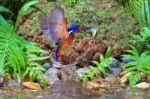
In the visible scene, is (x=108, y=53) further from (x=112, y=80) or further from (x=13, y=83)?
(x=13, y=83)

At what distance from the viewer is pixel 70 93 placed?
19.1ft

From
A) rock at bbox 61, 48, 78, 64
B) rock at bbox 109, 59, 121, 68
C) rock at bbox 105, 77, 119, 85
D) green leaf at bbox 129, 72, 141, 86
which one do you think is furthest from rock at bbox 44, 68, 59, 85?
green leaf at bbox 129, 72, 141, 86

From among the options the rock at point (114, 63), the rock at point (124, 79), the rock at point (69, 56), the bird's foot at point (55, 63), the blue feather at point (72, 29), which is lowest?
the rock at point (124, 79)

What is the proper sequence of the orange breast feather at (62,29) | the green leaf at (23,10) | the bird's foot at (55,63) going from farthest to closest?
1. the green leaf at (23,10)
2. the bird's foot at (55,63)
3. the orange breast feather at (62,29)

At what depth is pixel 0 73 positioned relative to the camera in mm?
6266

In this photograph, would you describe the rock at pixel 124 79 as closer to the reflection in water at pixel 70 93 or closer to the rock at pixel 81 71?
the reflection in water at pixel 70 93

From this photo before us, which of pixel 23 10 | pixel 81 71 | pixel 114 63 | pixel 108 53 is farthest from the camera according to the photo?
pixel 23 10

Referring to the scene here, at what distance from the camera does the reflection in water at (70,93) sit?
561 centimetres

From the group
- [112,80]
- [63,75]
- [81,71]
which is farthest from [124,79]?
[63,75]

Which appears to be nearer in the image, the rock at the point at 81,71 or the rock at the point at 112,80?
the rock at the point at 112,80

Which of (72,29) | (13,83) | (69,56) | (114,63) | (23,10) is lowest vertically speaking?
(13,83)

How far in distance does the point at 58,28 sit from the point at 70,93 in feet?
2.49

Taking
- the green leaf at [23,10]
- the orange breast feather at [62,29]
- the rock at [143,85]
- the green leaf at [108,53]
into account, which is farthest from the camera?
the green leaf at [23,10]

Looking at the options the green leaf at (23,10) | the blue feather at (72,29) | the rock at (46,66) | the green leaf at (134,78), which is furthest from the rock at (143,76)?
the green leaf at (23,10)
